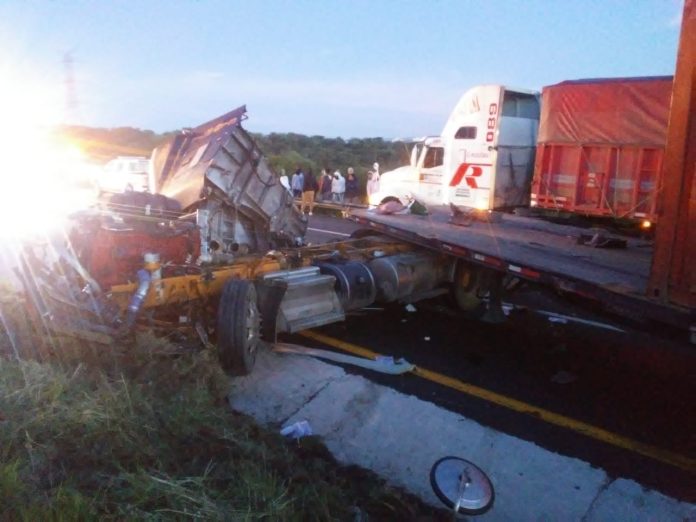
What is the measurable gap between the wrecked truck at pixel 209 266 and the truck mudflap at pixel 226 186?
2 cm

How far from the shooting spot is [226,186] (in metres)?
7.77

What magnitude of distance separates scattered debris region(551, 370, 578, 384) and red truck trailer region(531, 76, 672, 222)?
488 cm

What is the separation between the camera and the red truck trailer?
10.2m

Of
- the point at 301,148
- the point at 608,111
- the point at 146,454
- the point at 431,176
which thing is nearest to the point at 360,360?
the point at 146,454

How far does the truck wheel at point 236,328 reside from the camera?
4980 millimetres

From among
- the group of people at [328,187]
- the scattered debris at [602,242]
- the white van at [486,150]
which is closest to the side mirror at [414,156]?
the white van at [486,150]

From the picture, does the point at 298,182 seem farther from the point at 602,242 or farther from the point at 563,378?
the point at 563,378

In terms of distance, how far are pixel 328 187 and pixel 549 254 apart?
57.4ft

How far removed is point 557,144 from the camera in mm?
11500

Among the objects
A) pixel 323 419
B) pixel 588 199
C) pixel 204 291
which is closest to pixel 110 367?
pixel 204 291

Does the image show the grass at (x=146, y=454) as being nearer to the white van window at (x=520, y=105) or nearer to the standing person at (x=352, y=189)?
the white van window at (x=520, y=105)

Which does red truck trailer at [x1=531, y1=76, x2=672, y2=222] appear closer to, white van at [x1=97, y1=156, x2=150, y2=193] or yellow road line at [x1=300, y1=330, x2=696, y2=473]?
yellow road line at [x1=300, y1=330, x2=696, y2=473]

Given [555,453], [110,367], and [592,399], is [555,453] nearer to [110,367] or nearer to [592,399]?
[592,399]

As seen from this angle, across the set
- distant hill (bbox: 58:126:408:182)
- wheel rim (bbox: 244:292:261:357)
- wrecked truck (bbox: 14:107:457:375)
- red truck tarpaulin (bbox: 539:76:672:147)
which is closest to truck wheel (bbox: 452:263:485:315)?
wrecked truck (bbox: 14:107:457:375)
